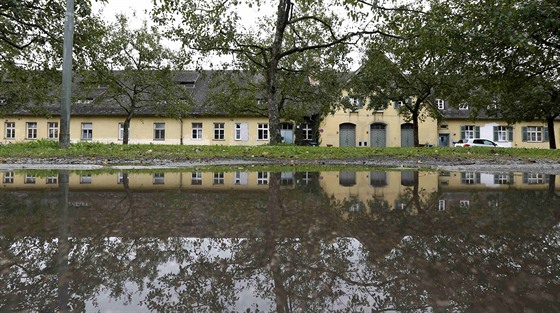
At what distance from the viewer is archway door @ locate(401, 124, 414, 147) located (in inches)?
1412

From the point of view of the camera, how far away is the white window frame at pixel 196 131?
34562 mm

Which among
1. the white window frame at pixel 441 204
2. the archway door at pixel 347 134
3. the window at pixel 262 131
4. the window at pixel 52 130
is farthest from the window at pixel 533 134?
the window at pixel 52 130

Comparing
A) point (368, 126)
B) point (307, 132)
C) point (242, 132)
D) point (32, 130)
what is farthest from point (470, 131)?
point (32, 130)

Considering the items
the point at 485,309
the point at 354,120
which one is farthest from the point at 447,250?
the point at 354,120

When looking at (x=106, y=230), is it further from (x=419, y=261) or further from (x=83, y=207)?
(x=419, y=261)

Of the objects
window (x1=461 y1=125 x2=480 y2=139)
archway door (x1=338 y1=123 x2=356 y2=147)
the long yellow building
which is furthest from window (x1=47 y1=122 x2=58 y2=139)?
window (x1=461 y1=125 x2=480 y2=139)

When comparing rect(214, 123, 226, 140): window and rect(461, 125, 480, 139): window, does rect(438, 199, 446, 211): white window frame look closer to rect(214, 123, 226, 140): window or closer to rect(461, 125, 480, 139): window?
rect(214, 123, 226, 140): window

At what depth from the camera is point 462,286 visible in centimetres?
139

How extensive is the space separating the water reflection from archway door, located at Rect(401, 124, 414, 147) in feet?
112

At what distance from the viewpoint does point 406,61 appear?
15203mm

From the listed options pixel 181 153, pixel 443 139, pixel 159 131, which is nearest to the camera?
pixel 181 153

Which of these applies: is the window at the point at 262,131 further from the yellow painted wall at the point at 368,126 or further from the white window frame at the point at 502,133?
the white window frame at the point at 502,133

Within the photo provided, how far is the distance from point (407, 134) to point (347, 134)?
18.5 ft

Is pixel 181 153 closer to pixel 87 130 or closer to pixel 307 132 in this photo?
pixel 307 132
